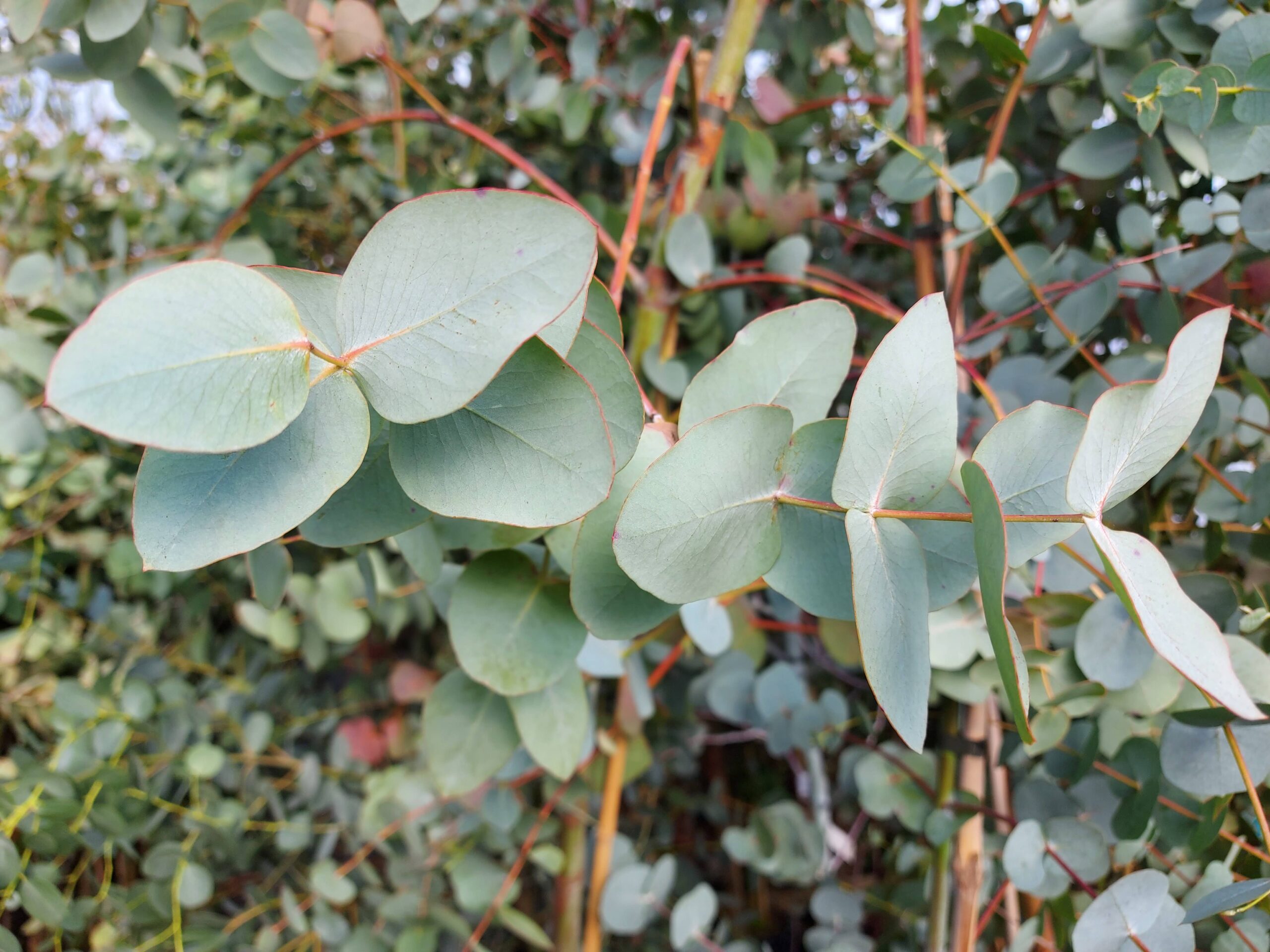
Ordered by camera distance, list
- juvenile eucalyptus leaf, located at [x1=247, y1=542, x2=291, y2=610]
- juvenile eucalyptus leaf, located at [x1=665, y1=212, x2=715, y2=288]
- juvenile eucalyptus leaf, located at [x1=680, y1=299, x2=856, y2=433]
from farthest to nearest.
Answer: juvenile eucalyptus leaf, located at [x1=665, y1=212, x2=715, y2=288] → juvenile eucalyptus leaf, located at [x1=247, y1=542, x2=291, y2=610] → juvenile eucalyptus leaf, located at [x1=680, y1=299, x2=856, y2=433]

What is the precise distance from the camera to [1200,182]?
0.47m

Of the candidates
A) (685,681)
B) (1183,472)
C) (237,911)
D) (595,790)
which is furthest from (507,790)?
(1183,472)

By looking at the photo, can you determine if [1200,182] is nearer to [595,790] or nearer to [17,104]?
[595,790]

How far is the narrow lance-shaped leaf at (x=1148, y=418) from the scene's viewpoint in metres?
0.23

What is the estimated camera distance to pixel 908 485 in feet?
0.78

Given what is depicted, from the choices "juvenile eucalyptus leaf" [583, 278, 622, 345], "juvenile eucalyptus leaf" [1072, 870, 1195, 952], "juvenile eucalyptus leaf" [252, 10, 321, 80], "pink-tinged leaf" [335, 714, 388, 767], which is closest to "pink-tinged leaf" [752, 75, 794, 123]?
"juvenile eucalyptus leaf" [252, 10, 321, 80]

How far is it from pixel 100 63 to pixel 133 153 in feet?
2.06

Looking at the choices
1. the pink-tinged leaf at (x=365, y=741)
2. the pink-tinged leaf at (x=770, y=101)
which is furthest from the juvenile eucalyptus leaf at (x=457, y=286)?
the pink-tinged leaf at (x=365, y=741)

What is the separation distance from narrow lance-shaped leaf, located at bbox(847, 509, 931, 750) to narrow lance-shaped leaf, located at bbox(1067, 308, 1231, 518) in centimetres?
5

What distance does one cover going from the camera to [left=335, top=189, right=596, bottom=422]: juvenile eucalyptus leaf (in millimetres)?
198

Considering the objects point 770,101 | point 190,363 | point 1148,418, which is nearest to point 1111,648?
point 1148,418

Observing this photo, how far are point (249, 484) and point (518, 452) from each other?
75mm

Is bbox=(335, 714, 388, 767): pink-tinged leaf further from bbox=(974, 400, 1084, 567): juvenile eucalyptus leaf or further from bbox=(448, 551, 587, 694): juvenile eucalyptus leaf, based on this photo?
bbox=(974, 400, 1084, 567): juvenile eucalyptus leaf

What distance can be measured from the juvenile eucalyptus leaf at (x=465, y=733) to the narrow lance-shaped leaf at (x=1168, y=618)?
0.90 ft
